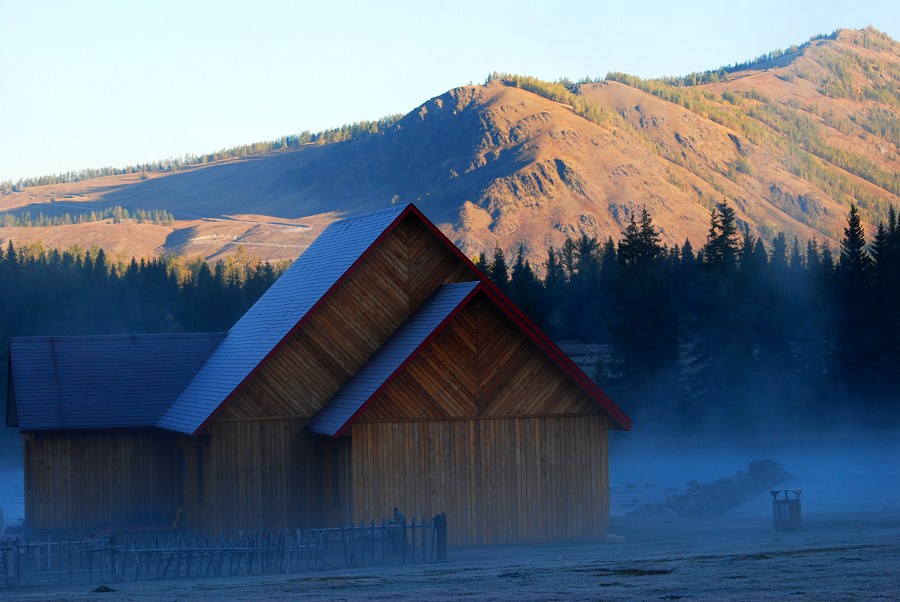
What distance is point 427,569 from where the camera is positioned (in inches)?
898

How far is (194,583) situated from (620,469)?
35.4 m

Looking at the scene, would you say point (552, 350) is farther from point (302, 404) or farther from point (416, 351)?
point (302, 404)

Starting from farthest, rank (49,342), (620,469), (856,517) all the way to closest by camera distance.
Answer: (620,469) → (49,342) → (856,517)

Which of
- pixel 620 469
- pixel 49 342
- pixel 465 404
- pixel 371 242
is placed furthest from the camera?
pixel 620 469

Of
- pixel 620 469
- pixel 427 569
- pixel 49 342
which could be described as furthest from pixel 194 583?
pixel 620 469

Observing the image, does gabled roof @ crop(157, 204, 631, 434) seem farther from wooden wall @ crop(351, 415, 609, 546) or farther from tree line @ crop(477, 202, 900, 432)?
tree line @ crop(477, 202, 900, 432)

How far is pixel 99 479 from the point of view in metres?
32.3

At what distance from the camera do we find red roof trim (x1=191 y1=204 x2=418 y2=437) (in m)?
28.7

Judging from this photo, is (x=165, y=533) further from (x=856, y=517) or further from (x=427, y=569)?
(x=856, y=517)

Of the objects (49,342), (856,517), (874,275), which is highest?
(874,275)

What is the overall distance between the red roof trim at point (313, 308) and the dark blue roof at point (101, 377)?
174 inches

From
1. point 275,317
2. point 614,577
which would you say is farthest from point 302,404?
point 614,577

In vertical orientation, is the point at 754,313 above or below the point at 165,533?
above

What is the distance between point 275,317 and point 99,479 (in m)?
6.54
